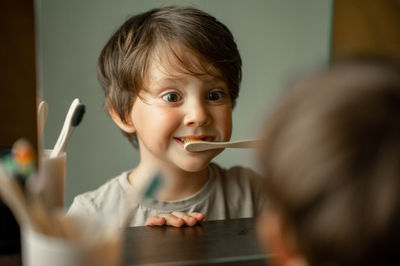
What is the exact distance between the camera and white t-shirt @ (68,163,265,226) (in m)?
0.53

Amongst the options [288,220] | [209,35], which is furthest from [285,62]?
[288,220]

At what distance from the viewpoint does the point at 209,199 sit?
61 cm

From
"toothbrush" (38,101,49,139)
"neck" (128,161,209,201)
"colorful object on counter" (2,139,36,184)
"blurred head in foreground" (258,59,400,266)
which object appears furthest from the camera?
"neck" (128,161,209,201)

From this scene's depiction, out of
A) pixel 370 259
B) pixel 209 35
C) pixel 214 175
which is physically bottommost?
pixel 214 175

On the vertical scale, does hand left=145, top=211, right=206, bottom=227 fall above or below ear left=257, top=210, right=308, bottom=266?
below

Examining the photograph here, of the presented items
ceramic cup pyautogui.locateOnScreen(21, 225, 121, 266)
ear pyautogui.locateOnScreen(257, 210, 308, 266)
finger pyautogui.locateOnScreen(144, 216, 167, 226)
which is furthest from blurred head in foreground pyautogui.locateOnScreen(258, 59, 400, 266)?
finger pyautogui.locateOnScreen(144, 216, 167, 226)

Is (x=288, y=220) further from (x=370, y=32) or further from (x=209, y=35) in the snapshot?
(x=370, y=32)

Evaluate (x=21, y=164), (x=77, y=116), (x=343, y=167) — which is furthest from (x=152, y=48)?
(x=343, y=167)

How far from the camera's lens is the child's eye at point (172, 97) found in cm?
51

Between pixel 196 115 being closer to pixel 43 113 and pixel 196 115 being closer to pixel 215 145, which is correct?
pixel 215 145

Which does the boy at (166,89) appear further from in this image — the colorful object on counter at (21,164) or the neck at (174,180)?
the colorful object on counter at (21,164)

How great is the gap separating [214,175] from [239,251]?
0.78ft

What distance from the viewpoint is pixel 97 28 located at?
49cm

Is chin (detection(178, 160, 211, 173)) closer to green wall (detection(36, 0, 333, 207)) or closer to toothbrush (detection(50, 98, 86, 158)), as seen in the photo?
green wall (detection(36, 0, 333, 207))
